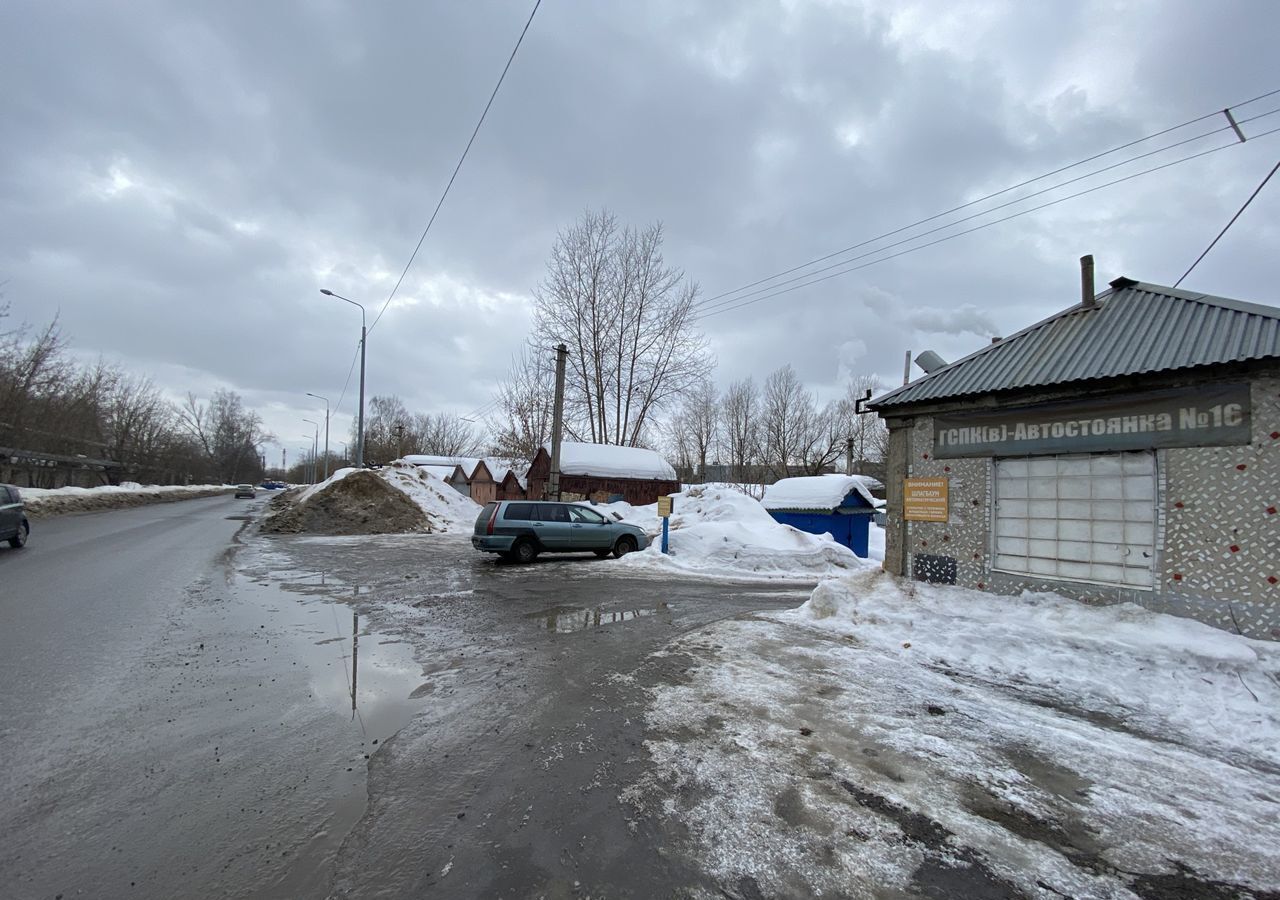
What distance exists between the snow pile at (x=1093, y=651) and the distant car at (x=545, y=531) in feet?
26.4

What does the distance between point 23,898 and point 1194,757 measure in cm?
719

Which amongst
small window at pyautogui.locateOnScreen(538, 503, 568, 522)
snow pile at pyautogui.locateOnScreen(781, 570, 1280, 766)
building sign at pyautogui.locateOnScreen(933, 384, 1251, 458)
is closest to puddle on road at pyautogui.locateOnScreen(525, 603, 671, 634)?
snow pile at pyautogui.locateOnScreen(781, 570, 1280, 766)

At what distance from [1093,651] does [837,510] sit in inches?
482

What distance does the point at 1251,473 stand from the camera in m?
6.27

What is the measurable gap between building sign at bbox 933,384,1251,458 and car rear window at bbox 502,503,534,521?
10.1 meters

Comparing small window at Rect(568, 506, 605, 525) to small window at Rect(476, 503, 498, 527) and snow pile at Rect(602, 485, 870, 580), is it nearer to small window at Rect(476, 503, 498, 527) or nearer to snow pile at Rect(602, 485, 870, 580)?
snow pile at Rect(602, 485, 870, 580)

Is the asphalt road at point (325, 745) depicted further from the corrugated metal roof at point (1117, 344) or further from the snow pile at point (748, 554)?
the snow pile at point (748, 554)

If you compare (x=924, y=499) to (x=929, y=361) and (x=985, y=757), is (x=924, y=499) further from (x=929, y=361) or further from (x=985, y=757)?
(x=985, y=757)

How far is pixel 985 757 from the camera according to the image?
4.16 meters

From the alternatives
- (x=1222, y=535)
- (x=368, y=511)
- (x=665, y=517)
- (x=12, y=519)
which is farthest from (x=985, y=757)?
(x=368, y=511)

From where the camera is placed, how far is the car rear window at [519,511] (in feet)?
49.3

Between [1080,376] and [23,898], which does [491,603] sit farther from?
[1080,376]

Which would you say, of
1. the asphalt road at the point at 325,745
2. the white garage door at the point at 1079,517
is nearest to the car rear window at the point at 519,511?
the asphalt road at the point at 325,745

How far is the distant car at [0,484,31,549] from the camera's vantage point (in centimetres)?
1371
